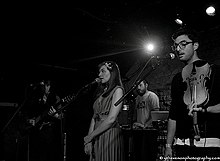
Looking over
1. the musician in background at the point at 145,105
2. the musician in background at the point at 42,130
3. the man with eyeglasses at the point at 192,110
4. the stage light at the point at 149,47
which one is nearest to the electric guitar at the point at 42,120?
the musician in background at the point at 42,130

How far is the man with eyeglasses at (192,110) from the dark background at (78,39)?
3.16 m

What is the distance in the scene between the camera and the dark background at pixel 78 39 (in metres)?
6.29

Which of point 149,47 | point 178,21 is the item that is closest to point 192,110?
point 178,21

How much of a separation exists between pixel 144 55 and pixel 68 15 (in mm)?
2962

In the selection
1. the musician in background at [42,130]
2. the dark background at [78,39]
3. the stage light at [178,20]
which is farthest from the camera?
the stage light at [178,20]

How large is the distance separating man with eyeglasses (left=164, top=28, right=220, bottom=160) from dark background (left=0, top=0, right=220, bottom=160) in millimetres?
3161

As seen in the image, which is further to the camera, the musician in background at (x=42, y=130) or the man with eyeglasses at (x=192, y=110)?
the musician in background at (x=42, y=130)

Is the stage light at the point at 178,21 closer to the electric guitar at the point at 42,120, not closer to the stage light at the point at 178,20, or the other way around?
the stage light at the point at 178,20

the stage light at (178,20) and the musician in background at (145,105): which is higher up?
the stage light at (178,20)

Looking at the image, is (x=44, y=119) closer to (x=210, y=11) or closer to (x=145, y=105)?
(x=145, y=105)

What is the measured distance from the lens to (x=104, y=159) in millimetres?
3141

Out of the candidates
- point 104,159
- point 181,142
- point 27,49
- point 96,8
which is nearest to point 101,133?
point 104,159

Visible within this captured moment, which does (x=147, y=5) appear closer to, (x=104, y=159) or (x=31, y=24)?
(x=31, y=24)

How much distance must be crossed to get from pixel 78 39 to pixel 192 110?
587cm
